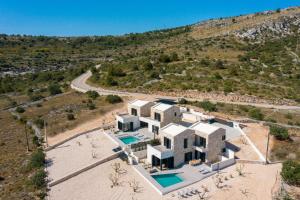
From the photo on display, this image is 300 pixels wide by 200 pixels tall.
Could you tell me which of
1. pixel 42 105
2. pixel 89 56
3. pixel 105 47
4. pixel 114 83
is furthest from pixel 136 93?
pixel 105 47

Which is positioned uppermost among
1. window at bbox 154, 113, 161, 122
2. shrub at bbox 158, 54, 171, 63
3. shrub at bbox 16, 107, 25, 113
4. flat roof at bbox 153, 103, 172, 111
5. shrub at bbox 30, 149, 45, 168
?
shrub at bbox 158, 54, 171, 63

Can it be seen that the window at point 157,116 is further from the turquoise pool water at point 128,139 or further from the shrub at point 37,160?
the shrub at point 37,160

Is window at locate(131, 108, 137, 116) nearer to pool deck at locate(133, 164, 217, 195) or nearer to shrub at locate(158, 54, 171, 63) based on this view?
pool deck at locate(133, 164, 217, 195)

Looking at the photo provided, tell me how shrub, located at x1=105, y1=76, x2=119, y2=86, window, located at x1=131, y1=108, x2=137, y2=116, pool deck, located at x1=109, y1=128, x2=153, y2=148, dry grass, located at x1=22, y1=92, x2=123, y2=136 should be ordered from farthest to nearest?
shrub, located at x1=105, y1=76, x2=119, y2=86, dry grass, located at x1=22, y1=92, x2=123, y2=136, window, located at x1=131, y1=108, x2=137, y2=116, pool deck, located at x1=109, y1=128, x2=153, y2=148

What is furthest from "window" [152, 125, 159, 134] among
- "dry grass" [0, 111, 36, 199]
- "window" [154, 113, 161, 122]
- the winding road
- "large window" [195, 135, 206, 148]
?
the winding road

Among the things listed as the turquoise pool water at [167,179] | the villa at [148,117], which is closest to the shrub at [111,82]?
the villa at [148,117]

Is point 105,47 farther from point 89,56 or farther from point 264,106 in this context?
point 264,106

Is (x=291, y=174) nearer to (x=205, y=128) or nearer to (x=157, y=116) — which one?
(x=205, y=128)
